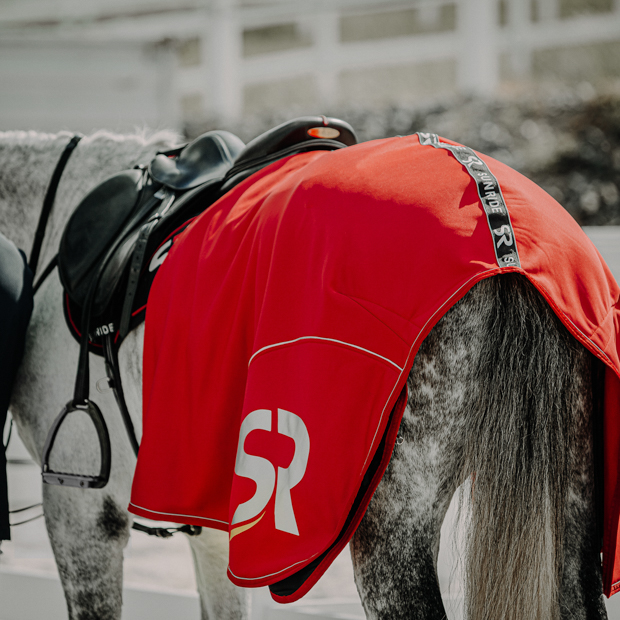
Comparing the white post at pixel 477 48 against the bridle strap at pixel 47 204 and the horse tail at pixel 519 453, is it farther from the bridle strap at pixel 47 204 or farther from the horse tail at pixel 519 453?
the horse tail at pixel 519 453

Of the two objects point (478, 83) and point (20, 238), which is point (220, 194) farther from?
point (478, 83)

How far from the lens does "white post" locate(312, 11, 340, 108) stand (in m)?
8.16

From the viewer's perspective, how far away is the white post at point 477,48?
7.25 metres

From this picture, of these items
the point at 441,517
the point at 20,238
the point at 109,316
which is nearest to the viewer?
the point at 441,517

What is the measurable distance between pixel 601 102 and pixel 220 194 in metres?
6.81

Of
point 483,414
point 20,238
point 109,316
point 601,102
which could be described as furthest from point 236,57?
point 483,414

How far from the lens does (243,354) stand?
1229 mm

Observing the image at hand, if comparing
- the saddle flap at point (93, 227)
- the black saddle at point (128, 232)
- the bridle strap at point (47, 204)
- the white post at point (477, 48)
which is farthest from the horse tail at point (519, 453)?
the white post at point (477, 48)

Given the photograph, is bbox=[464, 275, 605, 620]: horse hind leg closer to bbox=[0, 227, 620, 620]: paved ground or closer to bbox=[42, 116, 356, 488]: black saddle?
bbox=[42, 116, 356, 488]: black saddle

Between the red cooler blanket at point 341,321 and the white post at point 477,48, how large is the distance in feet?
22.6

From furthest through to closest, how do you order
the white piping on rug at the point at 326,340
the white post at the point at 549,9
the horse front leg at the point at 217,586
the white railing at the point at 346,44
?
the white post at the point at 549,9 → the white railing at the point at 346,44 → the horse front leg at the point at 217,586 → the white piping on rug at the point at 326,340

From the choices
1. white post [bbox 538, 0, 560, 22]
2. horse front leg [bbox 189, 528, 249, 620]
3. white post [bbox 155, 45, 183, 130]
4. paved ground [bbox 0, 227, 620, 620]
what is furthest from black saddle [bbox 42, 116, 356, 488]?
white post [bbox 538, 0, 560, 22]

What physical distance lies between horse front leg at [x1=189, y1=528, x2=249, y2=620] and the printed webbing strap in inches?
45.8

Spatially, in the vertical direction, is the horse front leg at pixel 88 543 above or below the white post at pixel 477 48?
below
